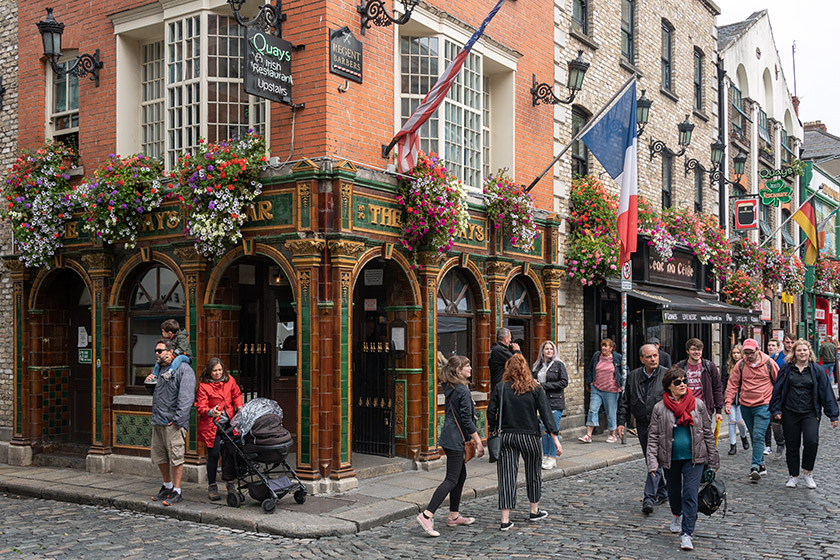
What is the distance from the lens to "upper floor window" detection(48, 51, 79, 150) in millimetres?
13297

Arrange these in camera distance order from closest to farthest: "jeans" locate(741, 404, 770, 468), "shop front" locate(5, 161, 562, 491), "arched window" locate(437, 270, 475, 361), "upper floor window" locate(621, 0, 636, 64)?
1. "shop front" locate(5, 161, 562, 491)
2. "jeans" locate(741, 404, 770, 468)
3. "arched window" locate(437, 270, 475, 361)
4. "upper floor window" locate(621, 0, 636, 64)

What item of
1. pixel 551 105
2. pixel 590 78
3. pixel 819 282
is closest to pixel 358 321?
pixel 551 105

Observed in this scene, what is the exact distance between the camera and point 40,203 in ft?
41.9

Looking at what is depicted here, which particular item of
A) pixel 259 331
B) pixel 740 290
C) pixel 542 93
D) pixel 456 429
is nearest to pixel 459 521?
pixel 456 429

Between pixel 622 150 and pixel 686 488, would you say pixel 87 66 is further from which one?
pixel 686 488

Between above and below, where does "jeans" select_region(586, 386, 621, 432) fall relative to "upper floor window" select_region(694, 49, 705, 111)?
below

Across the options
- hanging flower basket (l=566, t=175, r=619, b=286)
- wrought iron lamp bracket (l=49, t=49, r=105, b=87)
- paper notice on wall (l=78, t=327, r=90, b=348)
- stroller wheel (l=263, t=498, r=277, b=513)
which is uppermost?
wrought iron lamp bracket (l=49, t=49, r=105, b=87)

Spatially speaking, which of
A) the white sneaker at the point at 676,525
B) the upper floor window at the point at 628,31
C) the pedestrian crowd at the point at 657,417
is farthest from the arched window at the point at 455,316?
the upper floor window at the point at 628,31

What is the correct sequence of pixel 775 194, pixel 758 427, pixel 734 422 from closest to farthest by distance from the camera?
pixel 758 427 < pixel 734 422 < pixel 775 194

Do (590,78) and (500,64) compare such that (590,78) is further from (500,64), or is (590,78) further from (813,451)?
(813,451)

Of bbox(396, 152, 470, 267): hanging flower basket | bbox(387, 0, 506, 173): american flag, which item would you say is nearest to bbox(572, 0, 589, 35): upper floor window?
bbox(387, 0, 506, 173): american flag

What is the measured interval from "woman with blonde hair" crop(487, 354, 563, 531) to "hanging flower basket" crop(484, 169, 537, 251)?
5.21 metres

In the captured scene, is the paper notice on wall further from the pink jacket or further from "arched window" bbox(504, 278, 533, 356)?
the pink jacket

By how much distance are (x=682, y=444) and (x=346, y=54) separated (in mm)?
6449
